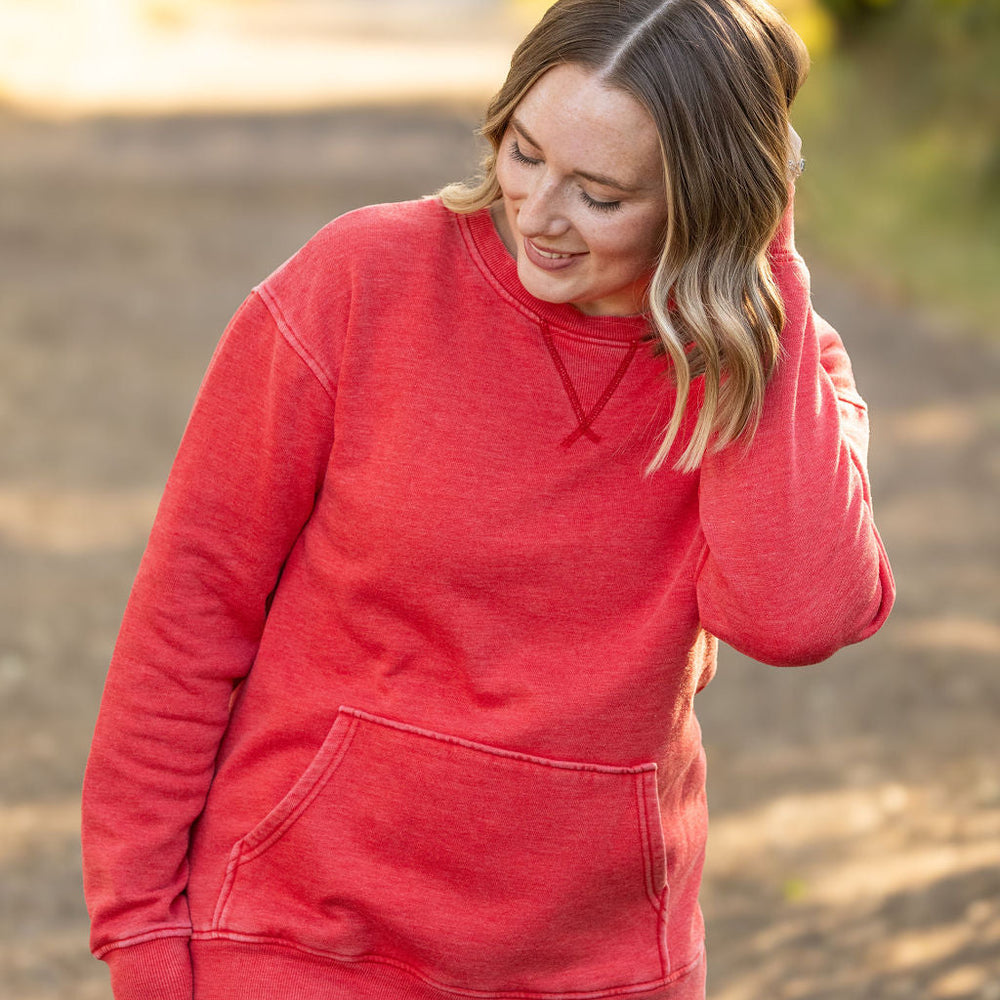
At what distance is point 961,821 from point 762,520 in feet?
10.7

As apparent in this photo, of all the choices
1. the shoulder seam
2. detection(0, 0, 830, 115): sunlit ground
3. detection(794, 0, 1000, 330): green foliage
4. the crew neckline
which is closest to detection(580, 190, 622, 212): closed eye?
the crew neckline

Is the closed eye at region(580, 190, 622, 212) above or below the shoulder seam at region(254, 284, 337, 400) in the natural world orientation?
above

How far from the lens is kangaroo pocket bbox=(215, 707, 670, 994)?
1.81 metres

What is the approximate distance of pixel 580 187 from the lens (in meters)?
1.66

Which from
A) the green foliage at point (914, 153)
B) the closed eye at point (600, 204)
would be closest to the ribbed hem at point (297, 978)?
the closed eye at point (600, 204)

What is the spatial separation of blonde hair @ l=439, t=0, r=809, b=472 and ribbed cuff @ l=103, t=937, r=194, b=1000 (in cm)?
80

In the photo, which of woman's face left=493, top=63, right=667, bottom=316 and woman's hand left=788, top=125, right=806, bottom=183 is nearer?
woman's face left=493, top=63, right=667, bottom=316

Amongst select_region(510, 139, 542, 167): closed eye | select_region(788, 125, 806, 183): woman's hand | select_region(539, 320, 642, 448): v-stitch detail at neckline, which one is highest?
select_region(510, 139, 542, 167): closed eye

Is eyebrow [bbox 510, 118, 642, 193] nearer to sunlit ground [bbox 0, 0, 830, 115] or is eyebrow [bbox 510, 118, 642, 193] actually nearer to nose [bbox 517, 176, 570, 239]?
nose [bbox 517, 176, 570, 239]

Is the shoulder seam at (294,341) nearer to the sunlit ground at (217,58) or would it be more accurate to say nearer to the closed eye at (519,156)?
the closed eye at (519,156)

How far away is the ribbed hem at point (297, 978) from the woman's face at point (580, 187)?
82cm

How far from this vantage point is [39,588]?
5820mm

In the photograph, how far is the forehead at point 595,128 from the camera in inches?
63.1

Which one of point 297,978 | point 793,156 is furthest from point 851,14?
point 297,978
